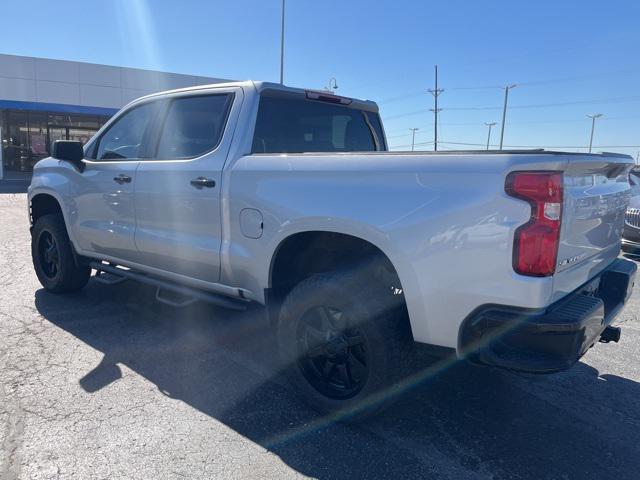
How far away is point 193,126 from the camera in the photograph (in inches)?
155

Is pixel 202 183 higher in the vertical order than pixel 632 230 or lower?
higher

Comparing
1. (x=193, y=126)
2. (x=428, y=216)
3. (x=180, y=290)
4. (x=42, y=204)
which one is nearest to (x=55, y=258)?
(x=42, y=204)

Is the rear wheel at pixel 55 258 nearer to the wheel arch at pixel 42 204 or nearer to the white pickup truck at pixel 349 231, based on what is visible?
the wheel arch at pixel 42 204

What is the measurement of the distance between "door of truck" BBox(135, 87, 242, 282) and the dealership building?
76.4ft

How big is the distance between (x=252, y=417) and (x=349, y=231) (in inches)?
50.1

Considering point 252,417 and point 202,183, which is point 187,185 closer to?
point 202,183

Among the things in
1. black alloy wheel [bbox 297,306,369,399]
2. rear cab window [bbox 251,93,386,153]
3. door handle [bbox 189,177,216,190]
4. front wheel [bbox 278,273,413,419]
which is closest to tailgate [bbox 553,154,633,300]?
front wheel [bbox 278,273,413,419]

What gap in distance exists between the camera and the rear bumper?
7.28ft

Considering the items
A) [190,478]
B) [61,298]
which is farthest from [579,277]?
[61,298]

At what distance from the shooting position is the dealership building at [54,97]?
78.7 ft

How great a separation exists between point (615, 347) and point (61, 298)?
5.26 m

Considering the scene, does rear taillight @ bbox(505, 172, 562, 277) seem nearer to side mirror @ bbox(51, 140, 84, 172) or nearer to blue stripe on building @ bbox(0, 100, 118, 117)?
side mirror @ bbox(51, 140, 84, 172)

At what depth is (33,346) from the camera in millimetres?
3928

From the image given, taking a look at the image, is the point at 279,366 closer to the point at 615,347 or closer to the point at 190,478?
the point at 190,478
